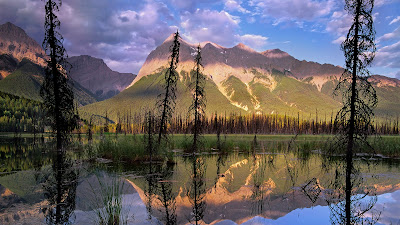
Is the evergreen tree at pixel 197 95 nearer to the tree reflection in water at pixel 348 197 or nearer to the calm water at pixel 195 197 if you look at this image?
the calm water at pixel 195 197

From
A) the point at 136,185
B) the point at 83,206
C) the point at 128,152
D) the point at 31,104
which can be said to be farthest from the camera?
the point at 31,104

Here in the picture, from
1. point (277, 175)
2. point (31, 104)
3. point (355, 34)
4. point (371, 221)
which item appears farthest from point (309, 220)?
point (31, 104)

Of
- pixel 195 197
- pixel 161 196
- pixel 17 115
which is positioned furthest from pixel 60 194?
pixel 17 115

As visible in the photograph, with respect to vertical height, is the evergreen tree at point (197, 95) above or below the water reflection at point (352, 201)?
above

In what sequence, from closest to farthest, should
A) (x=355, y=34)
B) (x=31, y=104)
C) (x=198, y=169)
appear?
(x=355, y=34), (x=198, y=169), (x=31, y=104)

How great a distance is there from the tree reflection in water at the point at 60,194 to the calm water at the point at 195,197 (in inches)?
1.2

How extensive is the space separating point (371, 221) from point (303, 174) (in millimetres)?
8859

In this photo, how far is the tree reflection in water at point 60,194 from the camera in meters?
9.05

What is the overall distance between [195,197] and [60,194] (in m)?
6.17

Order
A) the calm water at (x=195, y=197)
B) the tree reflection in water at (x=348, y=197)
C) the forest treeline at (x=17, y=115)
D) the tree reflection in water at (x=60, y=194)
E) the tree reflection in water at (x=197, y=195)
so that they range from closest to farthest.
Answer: the tree reflection in water at (x=60, y=194), the calm water at (x=195, y=197), the tree reflection in water at (x=197, y=195), the tree reflection in water at (x=348, y=197), the forest treeline at (x=17, y=115)

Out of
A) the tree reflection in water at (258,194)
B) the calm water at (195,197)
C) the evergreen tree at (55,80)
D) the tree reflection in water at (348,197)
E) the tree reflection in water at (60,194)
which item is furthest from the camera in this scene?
the evergreen tree at (55,80)

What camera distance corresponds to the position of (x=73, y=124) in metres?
24.4

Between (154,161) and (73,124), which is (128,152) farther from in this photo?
(73,124)

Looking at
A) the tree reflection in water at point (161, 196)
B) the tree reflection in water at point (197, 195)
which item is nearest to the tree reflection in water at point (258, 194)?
the tree reflection in water at point (197, 195)
